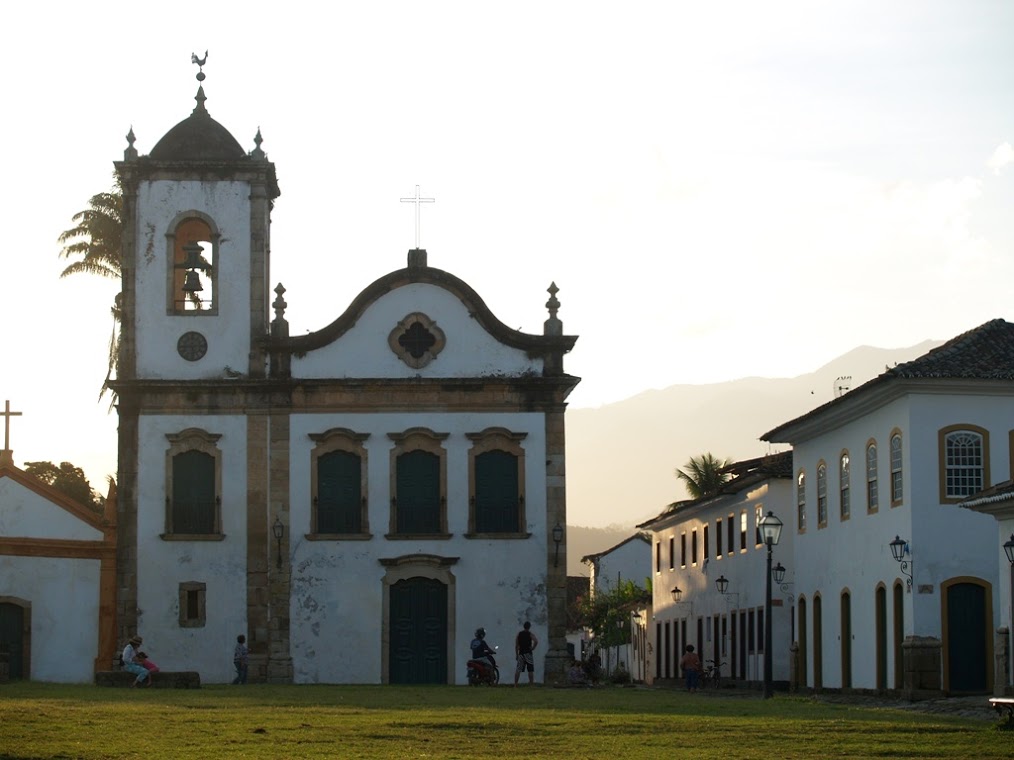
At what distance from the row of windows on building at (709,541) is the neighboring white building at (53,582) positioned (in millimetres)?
15708

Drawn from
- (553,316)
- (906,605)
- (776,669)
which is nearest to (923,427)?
(906,605)

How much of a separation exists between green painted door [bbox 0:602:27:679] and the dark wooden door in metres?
19.1

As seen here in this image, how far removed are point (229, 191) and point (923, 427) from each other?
54.8ft

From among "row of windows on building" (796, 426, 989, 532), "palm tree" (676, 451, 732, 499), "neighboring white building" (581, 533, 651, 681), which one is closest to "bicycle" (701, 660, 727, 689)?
"row of windows on building" (796, 426, 989, 532)

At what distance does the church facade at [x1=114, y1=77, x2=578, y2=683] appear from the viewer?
4134cm

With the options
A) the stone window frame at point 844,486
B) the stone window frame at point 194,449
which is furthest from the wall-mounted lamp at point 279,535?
the stone window frame at point 844,486

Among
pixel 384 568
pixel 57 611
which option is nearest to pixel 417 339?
pixel 384 568

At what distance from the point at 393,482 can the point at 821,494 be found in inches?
380

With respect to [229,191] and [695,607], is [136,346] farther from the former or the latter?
[695,607]

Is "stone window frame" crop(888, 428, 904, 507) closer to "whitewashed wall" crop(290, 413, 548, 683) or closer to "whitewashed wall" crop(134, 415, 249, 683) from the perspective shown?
"whitewashed wall" crop(290, 413, 548, 683)

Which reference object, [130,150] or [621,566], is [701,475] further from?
[130,150]

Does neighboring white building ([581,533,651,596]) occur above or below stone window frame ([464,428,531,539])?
below

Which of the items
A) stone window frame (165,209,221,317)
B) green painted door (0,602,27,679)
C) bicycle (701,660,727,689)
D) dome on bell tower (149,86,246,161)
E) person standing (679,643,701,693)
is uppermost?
dome on bell tower (149,86,246,161)

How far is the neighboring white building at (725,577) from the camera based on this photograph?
48719mm
